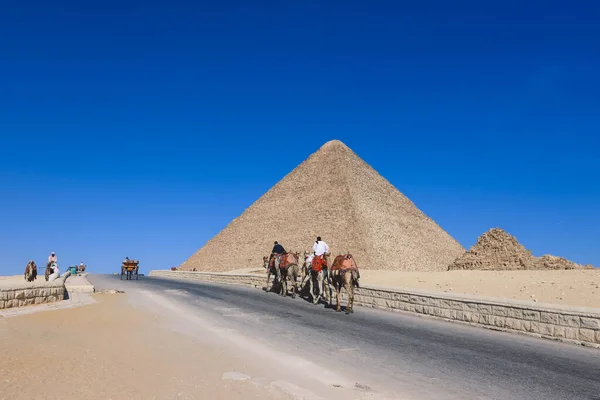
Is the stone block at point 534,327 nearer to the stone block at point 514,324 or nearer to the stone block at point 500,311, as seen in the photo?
the stone block at point 514,324

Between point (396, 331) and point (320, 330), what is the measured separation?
1.75 meters

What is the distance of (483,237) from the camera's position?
4100 centimetres

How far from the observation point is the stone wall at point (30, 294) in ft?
40.9

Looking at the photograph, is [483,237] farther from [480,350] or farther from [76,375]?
[76,375]

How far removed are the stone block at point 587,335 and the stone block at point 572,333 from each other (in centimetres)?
8

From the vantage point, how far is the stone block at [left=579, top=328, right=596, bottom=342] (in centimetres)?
855

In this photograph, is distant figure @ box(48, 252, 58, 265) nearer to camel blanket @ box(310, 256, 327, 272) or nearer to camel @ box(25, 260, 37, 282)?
camel @ box(25, 260, 37, 282)

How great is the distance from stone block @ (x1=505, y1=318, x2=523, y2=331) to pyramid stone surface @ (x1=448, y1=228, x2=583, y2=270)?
27.5 m

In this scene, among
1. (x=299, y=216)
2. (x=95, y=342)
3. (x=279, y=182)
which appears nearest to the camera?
(x=95, y=342)

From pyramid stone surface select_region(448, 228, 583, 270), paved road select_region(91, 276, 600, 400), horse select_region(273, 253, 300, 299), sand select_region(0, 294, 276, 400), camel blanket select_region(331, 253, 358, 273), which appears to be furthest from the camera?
pyramid stone surface select_region(448, 228, 583, 270)

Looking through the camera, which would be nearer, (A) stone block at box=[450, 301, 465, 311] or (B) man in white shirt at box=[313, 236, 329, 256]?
(A) stone block at box=[450, 301, 465, 311]

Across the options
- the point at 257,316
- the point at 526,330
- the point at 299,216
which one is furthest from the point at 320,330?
the point at 299,216

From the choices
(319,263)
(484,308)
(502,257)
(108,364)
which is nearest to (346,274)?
(319,263)

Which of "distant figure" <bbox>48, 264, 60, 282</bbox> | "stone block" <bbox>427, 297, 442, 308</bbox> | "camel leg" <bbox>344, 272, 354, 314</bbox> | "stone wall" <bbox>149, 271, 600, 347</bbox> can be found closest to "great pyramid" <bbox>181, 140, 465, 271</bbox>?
"distant figure" <bbox>48, 264, 60, 282</bbox>
